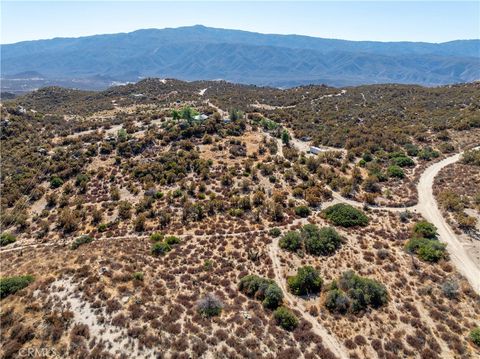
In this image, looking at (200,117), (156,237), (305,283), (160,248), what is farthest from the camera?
(200,117)

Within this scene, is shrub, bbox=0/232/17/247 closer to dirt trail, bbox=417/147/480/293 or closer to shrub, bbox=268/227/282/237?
shrub, bbox=268/227/282/237

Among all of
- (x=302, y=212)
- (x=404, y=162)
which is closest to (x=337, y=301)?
(x=302, y=212)

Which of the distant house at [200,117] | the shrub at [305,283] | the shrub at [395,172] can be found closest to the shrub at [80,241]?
the shrub at [305,283]

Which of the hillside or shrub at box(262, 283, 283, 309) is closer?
the hillside

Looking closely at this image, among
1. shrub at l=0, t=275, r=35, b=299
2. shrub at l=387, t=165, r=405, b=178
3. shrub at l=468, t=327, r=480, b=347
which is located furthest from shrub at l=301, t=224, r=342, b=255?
shrub at l=0, t=275, r=35, b=299

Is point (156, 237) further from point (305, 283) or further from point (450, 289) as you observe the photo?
point (450, 289)

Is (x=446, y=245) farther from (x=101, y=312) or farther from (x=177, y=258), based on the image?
(x=101, y=312)
